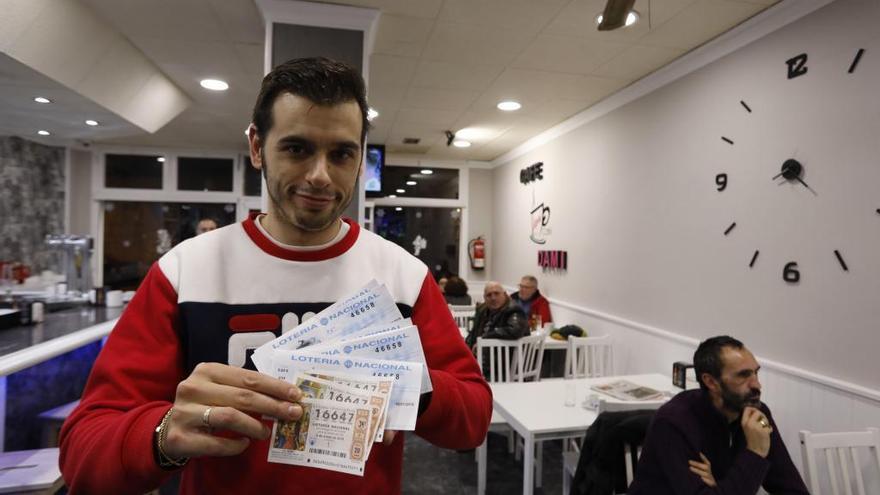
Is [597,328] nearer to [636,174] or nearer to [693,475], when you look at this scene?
[636,174]

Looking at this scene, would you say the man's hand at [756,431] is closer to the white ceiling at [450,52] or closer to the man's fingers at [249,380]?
the man's fingers at [249,380]

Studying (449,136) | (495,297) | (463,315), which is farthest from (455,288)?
(449,136)

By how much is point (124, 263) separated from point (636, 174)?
6809 millimetres

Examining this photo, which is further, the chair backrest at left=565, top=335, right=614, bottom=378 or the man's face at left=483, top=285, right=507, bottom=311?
the man's face at left=483, top=285, right=507, bottom=311

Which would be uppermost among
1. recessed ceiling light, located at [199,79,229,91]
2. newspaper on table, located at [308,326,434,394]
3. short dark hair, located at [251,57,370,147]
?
recessed ceiling light, located at [199,79,229,91]

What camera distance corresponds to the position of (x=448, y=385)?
77 centimetres

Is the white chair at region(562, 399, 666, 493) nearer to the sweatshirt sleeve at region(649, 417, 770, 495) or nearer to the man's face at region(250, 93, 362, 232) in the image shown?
the sweatshirt sleeve at region(649, 417, 770, 495)

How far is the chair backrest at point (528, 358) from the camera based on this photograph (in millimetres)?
3568

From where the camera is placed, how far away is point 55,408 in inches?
98.4

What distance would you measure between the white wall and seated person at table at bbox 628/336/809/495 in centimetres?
72

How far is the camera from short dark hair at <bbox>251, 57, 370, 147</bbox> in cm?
76

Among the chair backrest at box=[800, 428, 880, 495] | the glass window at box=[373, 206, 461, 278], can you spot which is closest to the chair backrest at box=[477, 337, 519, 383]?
the chair backrest at box=[800, 428, 880, 495]

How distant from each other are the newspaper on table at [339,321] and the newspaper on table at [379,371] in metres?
0.02

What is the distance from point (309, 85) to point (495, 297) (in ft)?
11.4
